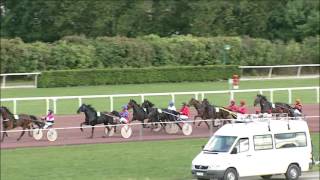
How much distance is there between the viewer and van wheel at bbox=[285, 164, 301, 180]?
2291 cm

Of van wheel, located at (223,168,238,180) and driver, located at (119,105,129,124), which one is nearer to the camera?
van wheel, located at (223,168,238,180)

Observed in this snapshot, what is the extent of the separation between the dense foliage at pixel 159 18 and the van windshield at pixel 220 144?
117ft

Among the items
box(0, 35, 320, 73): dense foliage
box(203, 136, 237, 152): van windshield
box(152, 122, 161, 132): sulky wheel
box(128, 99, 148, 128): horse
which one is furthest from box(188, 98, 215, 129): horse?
box(0, 35, 320, 73): dense foliage

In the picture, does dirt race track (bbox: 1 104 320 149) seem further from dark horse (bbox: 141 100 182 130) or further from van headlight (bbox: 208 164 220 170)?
van headlight (bbox: 208 164 220 170)

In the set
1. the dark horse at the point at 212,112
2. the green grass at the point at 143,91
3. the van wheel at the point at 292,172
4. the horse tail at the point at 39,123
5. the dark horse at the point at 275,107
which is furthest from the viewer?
the green grass at the point at 143,91

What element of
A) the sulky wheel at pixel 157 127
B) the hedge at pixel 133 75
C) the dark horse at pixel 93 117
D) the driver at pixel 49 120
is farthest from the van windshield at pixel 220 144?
the hedge at pixel 133 75

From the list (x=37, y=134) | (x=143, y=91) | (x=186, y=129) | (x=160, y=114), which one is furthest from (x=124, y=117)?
(x=143, y=91)

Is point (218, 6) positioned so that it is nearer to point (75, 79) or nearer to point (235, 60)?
point (235, 60)

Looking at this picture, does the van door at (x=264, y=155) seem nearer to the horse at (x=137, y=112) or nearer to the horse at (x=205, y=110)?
the horse at (x=205, y=110)

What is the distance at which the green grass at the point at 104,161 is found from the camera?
74.5 feet

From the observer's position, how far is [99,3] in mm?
58000

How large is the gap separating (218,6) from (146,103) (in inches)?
1199

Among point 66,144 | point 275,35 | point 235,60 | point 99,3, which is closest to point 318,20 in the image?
point 275,35

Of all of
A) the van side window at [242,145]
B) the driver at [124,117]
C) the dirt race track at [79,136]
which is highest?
the driver at [124,117]
